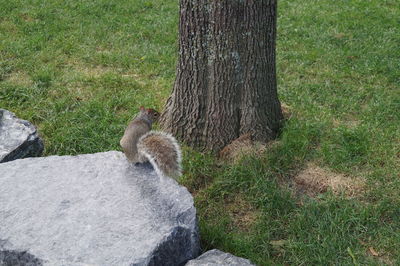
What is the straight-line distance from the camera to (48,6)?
7.50m

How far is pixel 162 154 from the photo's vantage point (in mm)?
3295

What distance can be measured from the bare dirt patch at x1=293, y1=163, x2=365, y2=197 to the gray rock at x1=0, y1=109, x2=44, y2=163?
198 centimetres

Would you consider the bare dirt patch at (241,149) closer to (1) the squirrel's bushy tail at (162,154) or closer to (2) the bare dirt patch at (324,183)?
(2) the bare dirt patch at (324,183)

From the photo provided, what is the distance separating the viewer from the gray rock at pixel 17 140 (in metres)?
3.88

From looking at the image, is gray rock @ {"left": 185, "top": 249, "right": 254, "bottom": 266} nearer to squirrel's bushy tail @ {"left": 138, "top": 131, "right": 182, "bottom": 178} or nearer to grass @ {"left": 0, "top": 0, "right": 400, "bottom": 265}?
grass @ {"left": 0, "top": 0, "right": 400, "bottom": 265}

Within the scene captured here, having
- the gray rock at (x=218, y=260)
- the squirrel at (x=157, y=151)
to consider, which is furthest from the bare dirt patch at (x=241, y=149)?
the gray rock at (x=218, y=260)

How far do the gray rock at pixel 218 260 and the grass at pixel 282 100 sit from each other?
277mm

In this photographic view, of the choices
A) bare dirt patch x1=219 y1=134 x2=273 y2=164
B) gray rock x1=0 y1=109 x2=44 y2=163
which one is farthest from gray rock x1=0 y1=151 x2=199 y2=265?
bare dirt patch x1=219 y1=134 x2=273 y2=164

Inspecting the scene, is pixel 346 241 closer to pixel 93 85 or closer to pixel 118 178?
pixel 118 178

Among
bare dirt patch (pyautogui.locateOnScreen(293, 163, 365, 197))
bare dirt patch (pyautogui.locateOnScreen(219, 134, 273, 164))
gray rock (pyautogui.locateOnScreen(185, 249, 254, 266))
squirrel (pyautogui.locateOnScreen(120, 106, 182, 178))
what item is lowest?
bare dirt patch (pyautogui.locateOnScreen(293, 163, 365, 197))

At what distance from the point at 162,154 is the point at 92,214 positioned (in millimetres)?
559

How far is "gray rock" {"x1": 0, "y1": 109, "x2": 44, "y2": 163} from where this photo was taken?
388 centimetres

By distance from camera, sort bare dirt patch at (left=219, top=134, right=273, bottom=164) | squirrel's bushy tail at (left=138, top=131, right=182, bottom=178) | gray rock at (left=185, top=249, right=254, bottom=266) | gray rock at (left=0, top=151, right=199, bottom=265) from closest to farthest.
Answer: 1. gray rock at (left=0, top=151, right=199, bottom=265)
2. gray rock at (left=185, top=249, right=254, bottom=266)
3. squirrel's bushy tail at (left=138, top=131, right=182, bottom=178)
4. bare dirt patch at (left=219, top=134, right=273, bottom=164)

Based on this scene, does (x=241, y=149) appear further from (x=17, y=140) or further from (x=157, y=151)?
(x=17, y=140)
